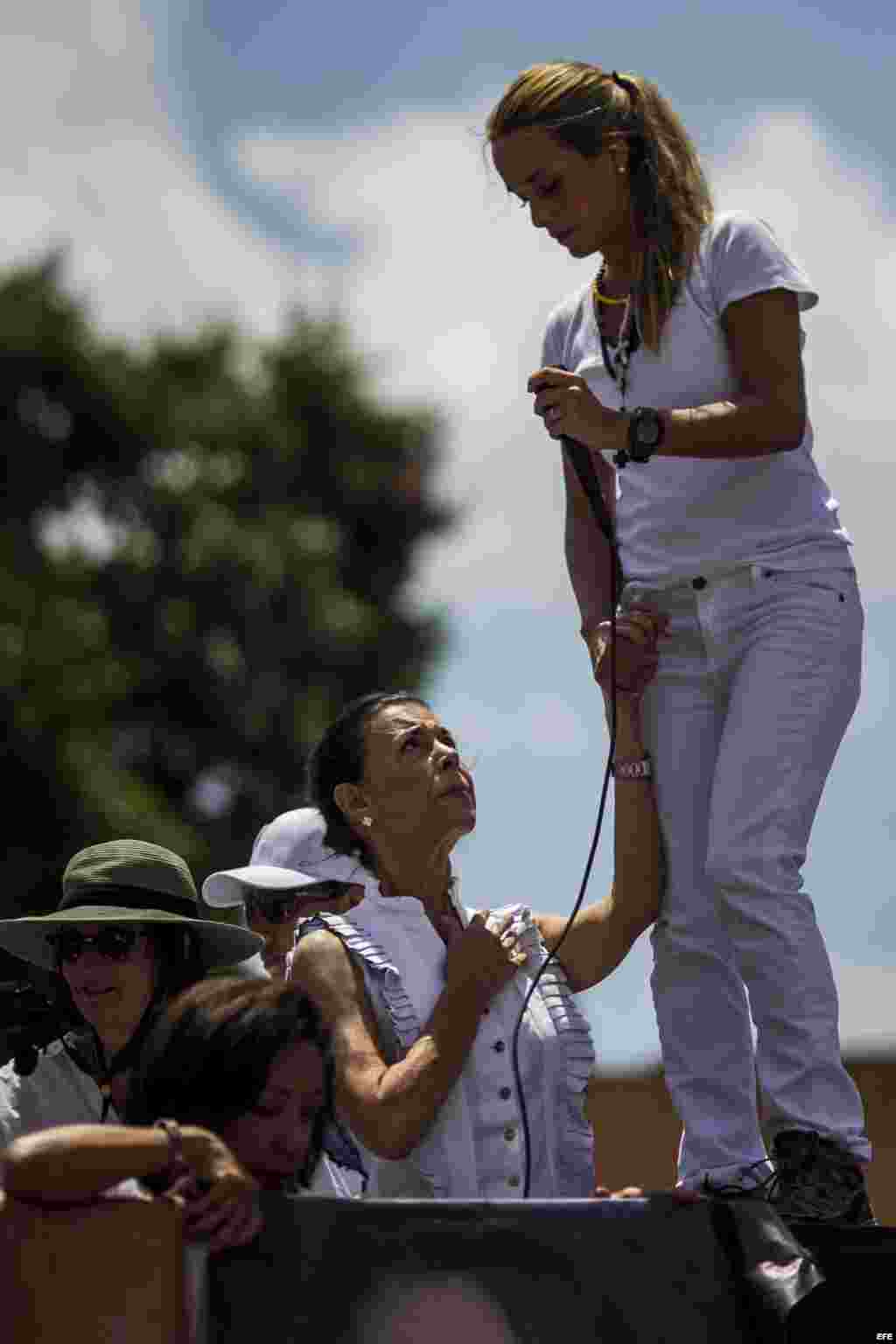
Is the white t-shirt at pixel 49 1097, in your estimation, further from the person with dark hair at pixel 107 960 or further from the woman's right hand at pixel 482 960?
the woman's right hand at pixel 482 960

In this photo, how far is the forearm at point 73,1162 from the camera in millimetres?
2797

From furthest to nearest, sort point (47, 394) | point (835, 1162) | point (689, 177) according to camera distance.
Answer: point (47, 394)
point (689, 177)
point (835, 1162)

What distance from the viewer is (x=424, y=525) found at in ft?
96.5

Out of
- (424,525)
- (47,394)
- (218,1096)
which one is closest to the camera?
(218,1096)

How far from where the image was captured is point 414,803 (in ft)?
14.9

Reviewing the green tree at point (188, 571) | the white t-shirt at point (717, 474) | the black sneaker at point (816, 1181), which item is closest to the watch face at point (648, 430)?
the white t-shirt at point (717, 474)

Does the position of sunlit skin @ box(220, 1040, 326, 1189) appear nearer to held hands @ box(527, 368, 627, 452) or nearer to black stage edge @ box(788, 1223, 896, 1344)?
black stage edge @ box(788, 1223, 896, 1344)

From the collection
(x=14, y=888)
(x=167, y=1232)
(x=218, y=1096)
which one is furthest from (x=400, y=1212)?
(x=14, y=888)

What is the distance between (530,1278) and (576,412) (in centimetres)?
156

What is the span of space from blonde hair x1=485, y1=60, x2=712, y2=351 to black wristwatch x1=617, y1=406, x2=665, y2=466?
257mm

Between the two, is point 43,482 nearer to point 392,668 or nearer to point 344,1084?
point 392,668

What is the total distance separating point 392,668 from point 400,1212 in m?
23.8

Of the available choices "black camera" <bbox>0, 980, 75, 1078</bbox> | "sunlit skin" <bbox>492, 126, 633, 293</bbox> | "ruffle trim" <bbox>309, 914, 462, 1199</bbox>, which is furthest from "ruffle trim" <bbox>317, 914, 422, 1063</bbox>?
"sunlit skin" <bbox>492, 126, 633, 293</bbox>

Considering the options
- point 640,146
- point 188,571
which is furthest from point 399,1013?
point 188,571
